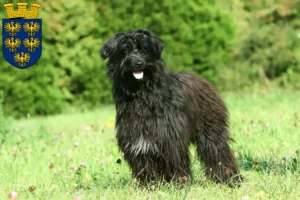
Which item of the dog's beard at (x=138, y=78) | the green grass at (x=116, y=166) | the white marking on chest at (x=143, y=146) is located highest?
the dog's beard at (x=138, y=78)

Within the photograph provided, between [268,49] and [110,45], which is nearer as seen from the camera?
[110,45]

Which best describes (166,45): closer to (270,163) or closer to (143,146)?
(270,163)

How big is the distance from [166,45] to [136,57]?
498 inches

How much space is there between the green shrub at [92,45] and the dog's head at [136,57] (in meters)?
10.6

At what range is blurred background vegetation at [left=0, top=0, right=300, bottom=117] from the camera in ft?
52.1

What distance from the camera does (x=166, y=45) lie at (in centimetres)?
1764

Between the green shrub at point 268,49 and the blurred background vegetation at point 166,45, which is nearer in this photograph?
the blurred background vegetation at point 166,45

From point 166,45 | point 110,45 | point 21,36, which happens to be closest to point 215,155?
point 110,45

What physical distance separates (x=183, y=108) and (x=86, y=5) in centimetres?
1188

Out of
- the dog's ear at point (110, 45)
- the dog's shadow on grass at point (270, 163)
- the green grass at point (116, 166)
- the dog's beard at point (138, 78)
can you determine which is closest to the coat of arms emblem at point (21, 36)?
the green grass at point (116, 166)

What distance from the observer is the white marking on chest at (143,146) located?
17.1ft

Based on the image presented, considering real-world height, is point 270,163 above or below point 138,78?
below

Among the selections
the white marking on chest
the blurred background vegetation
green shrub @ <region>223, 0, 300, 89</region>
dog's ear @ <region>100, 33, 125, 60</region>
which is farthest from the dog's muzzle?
green shrub @ <region>223, 0, 300, 89</region>

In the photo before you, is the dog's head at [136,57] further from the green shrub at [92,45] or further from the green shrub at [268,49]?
the green shrub at [268,49]
